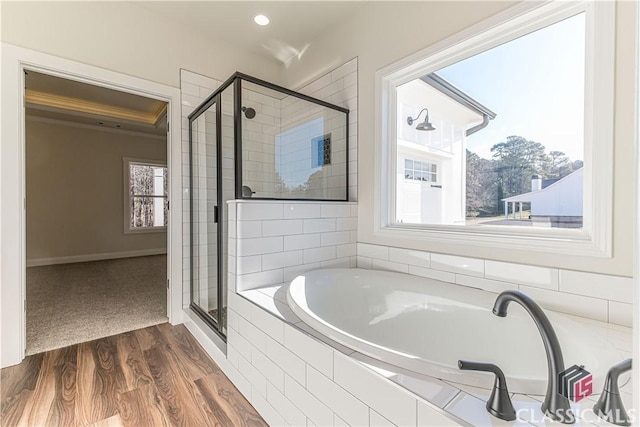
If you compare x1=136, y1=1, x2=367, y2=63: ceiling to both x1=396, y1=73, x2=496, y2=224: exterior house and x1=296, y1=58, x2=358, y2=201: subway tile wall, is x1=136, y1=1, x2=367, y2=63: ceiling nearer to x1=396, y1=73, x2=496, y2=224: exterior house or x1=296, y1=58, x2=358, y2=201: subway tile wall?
x1=296, y1=58, x2=358, y2=201: subway tile wall

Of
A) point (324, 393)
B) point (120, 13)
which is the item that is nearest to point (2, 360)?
point (324, 393)

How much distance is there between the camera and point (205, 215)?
2.38 m

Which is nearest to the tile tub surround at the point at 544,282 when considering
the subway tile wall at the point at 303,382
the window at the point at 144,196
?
the subway tile wall at the point at 303,382

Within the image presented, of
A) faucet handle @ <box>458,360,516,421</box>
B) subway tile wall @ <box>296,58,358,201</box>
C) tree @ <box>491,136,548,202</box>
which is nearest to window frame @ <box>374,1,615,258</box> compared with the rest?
tree @ <box>491,136,548,202</box>

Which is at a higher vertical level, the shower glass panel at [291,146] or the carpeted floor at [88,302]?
the shower glass panel at [291,146]

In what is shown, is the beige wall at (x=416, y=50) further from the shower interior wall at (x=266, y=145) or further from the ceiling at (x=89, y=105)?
the ceiling at (x=89, y=105)

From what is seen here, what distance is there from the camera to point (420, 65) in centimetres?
194

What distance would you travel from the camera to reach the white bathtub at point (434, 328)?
0.91m

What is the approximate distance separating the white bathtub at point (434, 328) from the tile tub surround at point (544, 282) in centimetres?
10

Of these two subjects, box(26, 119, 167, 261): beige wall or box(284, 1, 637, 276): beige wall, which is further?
box(26, 119, 167, 261): beige wall

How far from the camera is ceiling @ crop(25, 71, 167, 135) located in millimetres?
3698

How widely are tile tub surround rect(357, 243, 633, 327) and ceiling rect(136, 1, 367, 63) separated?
2.09 m

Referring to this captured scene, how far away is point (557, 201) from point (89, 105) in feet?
19.2

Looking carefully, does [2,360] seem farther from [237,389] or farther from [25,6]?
[25,6]
